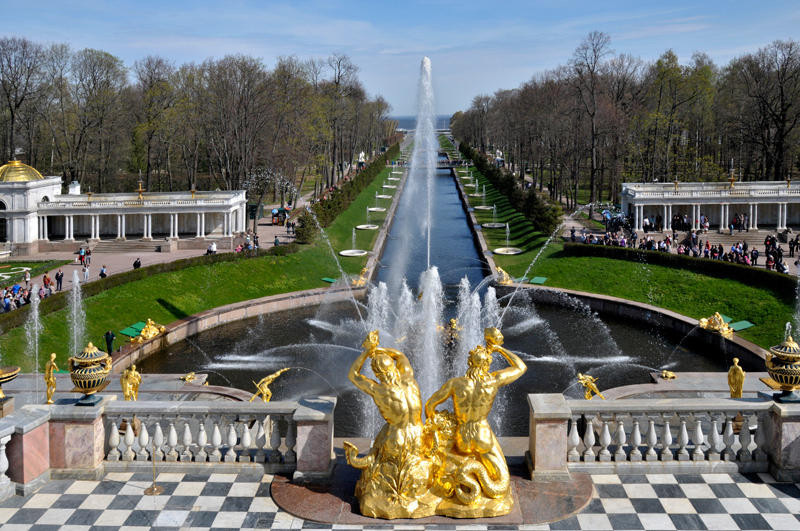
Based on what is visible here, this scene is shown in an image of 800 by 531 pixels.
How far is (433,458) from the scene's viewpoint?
12281 millimetres

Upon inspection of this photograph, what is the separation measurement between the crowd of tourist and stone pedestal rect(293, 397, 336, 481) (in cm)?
3549

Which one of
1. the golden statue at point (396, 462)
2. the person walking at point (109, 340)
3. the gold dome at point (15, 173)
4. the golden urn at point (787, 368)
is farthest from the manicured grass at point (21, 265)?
the golden urn at point (787, 368)

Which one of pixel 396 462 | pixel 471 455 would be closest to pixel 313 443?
pixel 396 462

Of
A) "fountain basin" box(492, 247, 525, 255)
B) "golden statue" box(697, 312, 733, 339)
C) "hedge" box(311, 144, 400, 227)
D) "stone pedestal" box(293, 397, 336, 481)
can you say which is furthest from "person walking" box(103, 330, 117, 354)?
"fountain basin" box(492, 247, 525, 255)

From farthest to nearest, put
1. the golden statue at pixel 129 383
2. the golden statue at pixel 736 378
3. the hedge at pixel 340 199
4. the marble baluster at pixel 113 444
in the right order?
the hedge at pixel 340 199, the golden statue at pixel 129 383, the golden statue at pixel 736 378, the marble baluster at pixel 113 444

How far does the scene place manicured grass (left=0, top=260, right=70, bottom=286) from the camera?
47287 mm

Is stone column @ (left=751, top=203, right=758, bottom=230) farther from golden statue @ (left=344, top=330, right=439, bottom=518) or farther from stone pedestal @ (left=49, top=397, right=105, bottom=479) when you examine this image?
stone pedestal @ (left=49, top=397, right=105, bottom=479)

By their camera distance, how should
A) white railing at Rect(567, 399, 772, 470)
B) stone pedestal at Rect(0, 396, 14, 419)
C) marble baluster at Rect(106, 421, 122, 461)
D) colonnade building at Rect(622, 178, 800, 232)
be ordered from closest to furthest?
white railing at Rect(567, 399, 772, 470)
marble baluster at Rect(106, 421, 122, 461)
stone pedestal at Rect(0, 396, 14, 419)
colonnade building at Rect(622, 178, 800, 232)

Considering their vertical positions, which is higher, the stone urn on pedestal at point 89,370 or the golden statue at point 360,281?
the stone urn on pedestal at point 89,370

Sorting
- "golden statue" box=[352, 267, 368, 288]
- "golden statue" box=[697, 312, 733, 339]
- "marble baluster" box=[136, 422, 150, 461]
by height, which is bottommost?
"golden statue" box=[697, 312, 733, 339]

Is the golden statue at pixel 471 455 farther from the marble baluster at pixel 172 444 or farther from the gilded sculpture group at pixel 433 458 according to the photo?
the marble baluster at pixel 172 444

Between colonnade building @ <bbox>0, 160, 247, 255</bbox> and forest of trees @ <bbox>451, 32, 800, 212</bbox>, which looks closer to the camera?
colonnade building @ <bbox>0, 160, 247, 255</bbox>

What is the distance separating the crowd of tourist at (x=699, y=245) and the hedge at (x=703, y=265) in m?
1.53

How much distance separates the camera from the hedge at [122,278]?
113ft
